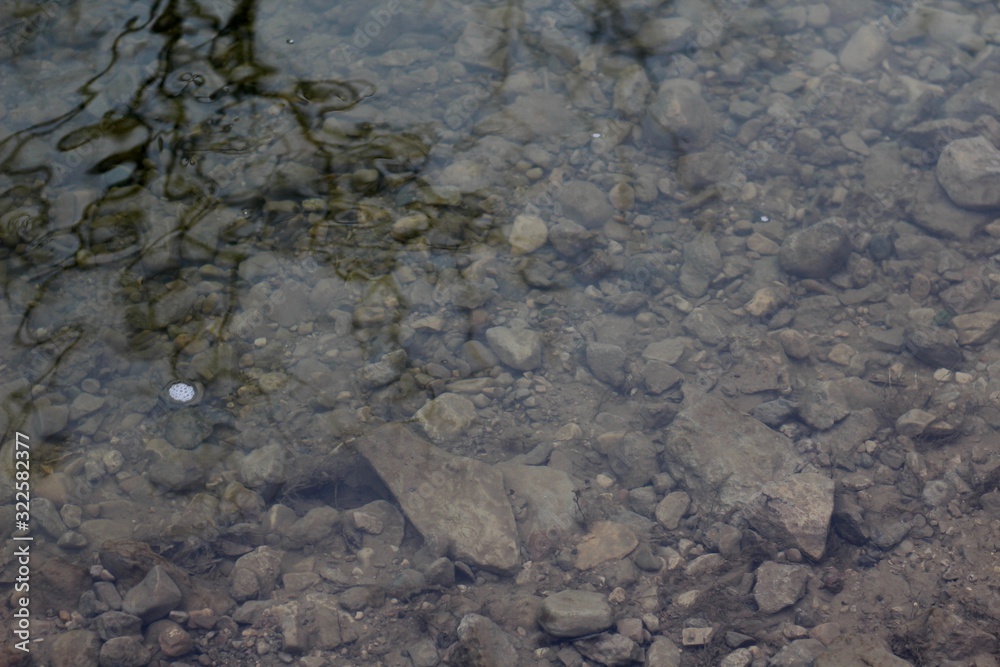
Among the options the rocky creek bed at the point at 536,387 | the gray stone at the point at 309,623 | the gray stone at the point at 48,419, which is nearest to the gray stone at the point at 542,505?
the rocky creek bed at the point at 536,387

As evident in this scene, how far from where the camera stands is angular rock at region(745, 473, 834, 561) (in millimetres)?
3566

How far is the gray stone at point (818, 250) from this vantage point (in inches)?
189

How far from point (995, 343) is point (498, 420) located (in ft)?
10.3

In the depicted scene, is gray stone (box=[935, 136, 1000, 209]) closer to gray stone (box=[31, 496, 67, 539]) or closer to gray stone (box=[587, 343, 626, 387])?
gray stone (box=[587, 343, 626, 387])

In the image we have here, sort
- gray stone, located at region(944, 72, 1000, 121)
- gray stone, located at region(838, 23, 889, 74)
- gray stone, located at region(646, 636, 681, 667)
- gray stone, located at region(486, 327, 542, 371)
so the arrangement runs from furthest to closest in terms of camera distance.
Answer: gray stone, located at region(838, 23, 889, 74)
gray stone, located at region(944, 72, 1000, 121)
gray stone, located at region(486, 327, 542, 371)
gray stone, located at region(646, 636, 681, 667)

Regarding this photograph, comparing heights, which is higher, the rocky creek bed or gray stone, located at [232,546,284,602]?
the rocky creek bed

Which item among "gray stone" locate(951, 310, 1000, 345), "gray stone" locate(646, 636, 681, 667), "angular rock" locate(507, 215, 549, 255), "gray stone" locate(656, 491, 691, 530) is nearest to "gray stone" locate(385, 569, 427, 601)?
"gray stone" locate(646, 636, 681, 667)

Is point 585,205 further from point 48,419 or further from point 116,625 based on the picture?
point 116,625

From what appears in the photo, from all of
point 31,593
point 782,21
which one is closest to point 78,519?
point 31,593

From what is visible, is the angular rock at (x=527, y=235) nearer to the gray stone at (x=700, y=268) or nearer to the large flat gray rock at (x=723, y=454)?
the gray stone at (x=700, y=268)

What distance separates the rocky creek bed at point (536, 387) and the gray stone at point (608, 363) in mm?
21

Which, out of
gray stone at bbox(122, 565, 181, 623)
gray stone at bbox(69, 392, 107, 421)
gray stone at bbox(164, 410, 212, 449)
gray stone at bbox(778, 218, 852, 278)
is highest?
gray stone at bbox(778, 218, 852, 278)

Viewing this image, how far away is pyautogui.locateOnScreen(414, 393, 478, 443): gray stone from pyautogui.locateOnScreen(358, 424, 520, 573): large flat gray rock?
11 centimetres

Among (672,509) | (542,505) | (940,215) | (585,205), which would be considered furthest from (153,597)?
(940,215)
